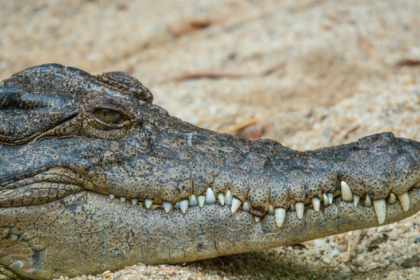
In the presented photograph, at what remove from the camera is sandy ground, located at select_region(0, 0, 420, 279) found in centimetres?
399

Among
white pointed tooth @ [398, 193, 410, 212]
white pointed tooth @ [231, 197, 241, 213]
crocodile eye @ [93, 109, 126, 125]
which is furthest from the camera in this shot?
crocodile eye @ [93, 109, 126, 125]

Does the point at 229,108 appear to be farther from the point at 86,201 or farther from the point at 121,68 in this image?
the point at 86,201

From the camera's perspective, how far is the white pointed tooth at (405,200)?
295 centimetres

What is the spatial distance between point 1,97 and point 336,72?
4.78 metres

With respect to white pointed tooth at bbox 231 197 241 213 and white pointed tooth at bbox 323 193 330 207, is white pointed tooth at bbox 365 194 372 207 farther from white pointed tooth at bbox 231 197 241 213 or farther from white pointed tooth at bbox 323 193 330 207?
white pointed tooth at bbox 231 197 241 213

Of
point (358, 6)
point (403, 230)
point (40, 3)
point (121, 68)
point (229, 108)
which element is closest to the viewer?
point (403, 230)

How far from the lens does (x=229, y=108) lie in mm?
6398

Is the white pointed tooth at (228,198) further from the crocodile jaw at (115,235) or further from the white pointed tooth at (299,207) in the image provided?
the white pointed tooth at (299,207)

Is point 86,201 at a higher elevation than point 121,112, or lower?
lower

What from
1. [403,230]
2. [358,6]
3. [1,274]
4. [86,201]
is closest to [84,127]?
[86,201]

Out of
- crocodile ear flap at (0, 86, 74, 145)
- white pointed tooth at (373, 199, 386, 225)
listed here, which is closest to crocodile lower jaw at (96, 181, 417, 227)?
white pointed tooth at (373, 199, 386, 225)

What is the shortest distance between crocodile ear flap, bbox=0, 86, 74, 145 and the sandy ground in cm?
152

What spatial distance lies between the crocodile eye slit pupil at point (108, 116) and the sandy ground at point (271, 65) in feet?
3.98

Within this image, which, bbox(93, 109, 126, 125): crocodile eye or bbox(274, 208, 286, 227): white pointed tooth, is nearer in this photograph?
bbox(274, 208, 286, 227): white pointed tooth
